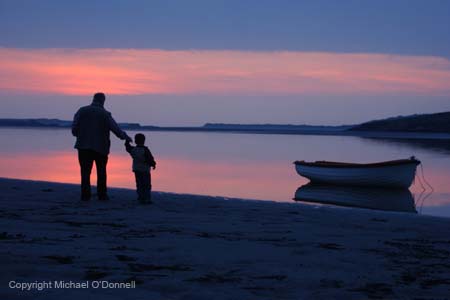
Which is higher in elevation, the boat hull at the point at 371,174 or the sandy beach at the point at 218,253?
the boat hull at the point at 371,174

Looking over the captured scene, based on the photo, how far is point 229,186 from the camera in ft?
76.8

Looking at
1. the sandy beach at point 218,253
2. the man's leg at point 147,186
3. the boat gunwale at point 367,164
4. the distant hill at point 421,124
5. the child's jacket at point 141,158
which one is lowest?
the sandy beach at point 218,253

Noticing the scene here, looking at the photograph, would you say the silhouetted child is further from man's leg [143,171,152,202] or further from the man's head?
the man's head

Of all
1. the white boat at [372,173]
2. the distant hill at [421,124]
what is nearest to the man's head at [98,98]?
the white boat at [372,173]

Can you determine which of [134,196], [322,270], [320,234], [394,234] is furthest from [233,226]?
[134,196]

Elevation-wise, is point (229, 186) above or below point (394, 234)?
above

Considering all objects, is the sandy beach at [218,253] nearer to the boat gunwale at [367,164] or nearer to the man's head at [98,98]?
the man's head at [98,98]

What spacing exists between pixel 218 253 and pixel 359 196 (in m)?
14.9

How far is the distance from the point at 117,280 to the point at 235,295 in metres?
1.07

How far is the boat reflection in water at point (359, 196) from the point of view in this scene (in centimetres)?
1811

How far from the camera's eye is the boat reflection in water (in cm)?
1811

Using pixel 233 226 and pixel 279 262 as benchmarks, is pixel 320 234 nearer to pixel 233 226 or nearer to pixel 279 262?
pixel 233 226

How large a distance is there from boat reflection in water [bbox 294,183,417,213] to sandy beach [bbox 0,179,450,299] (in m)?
7.22

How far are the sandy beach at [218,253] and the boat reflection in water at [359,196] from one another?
284 inches
